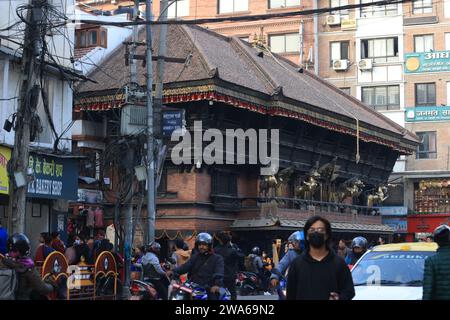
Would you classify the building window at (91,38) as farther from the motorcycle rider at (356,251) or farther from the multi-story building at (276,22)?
the motorcycle rider at (356,251)

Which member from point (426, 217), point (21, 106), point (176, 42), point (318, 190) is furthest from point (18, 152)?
point (426, 217)

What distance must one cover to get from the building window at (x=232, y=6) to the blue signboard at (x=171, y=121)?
97.0ft

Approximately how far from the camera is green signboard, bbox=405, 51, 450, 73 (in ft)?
155

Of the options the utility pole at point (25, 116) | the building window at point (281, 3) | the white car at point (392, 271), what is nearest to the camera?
the white car at point (392, 271)

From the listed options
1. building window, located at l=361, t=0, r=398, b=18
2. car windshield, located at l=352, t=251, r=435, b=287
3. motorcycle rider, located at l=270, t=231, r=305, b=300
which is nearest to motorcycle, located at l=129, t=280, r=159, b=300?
motorcycle rider, located at l=270, t=231, r=305, b=300

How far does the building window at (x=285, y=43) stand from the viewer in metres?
50.3

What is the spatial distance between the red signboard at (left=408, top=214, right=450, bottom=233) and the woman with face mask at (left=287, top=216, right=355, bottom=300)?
40828 millimetres

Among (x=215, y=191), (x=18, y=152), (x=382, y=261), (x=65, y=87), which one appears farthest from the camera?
(x=215, y=191)

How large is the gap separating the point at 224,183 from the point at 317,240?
72.3 ft

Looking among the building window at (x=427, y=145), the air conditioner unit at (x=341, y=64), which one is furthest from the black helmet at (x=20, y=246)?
the air conditioner unit at (x=341, y=64)

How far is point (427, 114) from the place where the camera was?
47.6 m

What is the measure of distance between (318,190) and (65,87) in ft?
49.7

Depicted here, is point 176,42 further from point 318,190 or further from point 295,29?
point 295,29

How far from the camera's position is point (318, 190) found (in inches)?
1430
